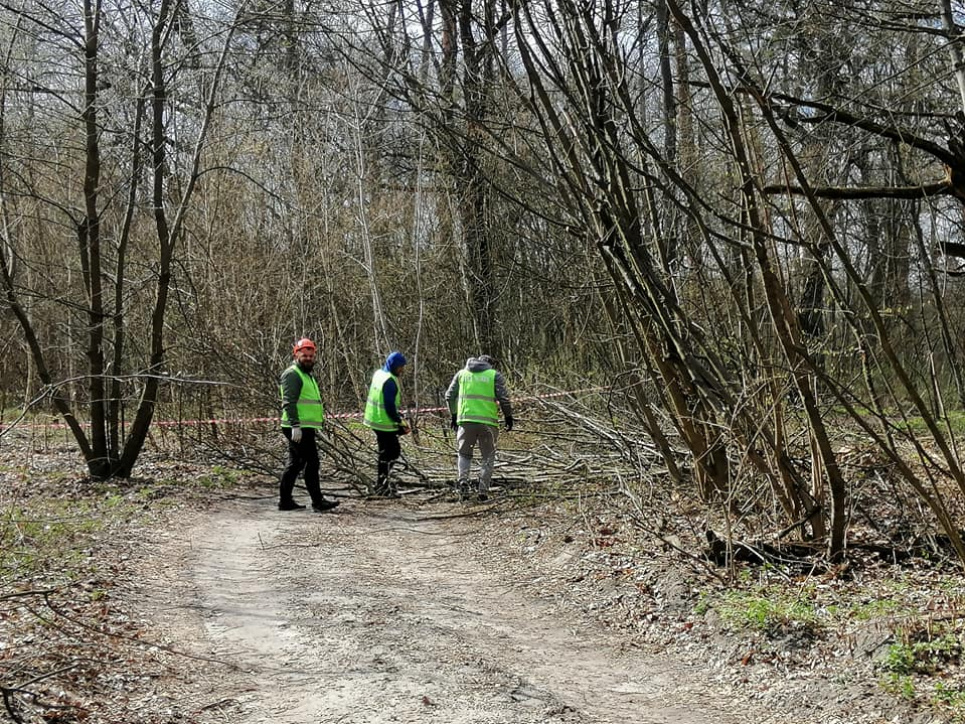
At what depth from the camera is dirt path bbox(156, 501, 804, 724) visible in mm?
5652

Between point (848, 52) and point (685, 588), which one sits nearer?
point (685, 588)

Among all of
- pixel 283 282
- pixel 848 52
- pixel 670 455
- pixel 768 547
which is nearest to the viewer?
pixel 768 547

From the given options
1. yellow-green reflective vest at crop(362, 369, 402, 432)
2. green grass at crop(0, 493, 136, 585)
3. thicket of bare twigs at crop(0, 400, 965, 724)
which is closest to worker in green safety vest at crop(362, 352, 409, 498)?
yellow-green reflective vest at crop(362, 369, 402, 432)

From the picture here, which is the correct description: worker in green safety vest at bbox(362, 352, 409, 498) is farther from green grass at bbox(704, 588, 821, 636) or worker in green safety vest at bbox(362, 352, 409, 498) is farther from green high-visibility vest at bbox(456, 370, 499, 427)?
green grass at bbox(704, 588, 821, 636)

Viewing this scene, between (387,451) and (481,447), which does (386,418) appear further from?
(481,447)

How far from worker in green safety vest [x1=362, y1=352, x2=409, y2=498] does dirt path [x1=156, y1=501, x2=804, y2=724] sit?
8.50 feet

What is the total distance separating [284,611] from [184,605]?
830 mm

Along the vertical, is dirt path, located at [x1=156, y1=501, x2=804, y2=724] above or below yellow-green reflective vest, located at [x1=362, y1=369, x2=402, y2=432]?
below

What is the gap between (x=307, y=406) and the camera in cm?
1183

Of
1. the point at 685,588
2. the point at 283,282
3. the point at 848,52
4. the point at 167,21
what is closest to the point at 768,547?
the point at 685,588

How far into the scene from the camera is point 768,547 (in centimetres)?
806

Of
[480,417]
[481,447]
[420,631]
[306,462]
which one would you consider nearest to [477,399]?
[480,417]

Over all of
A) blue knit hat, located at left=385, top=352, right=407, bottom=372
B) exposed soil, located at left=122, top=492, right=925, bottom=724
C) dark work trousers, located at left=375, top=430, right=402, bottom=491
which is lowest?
exposed soil, located at left=122, top=492, right=925, bottom=724

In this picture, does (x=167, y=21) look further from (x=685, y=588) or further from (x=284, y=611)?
(x=685, y=588)
